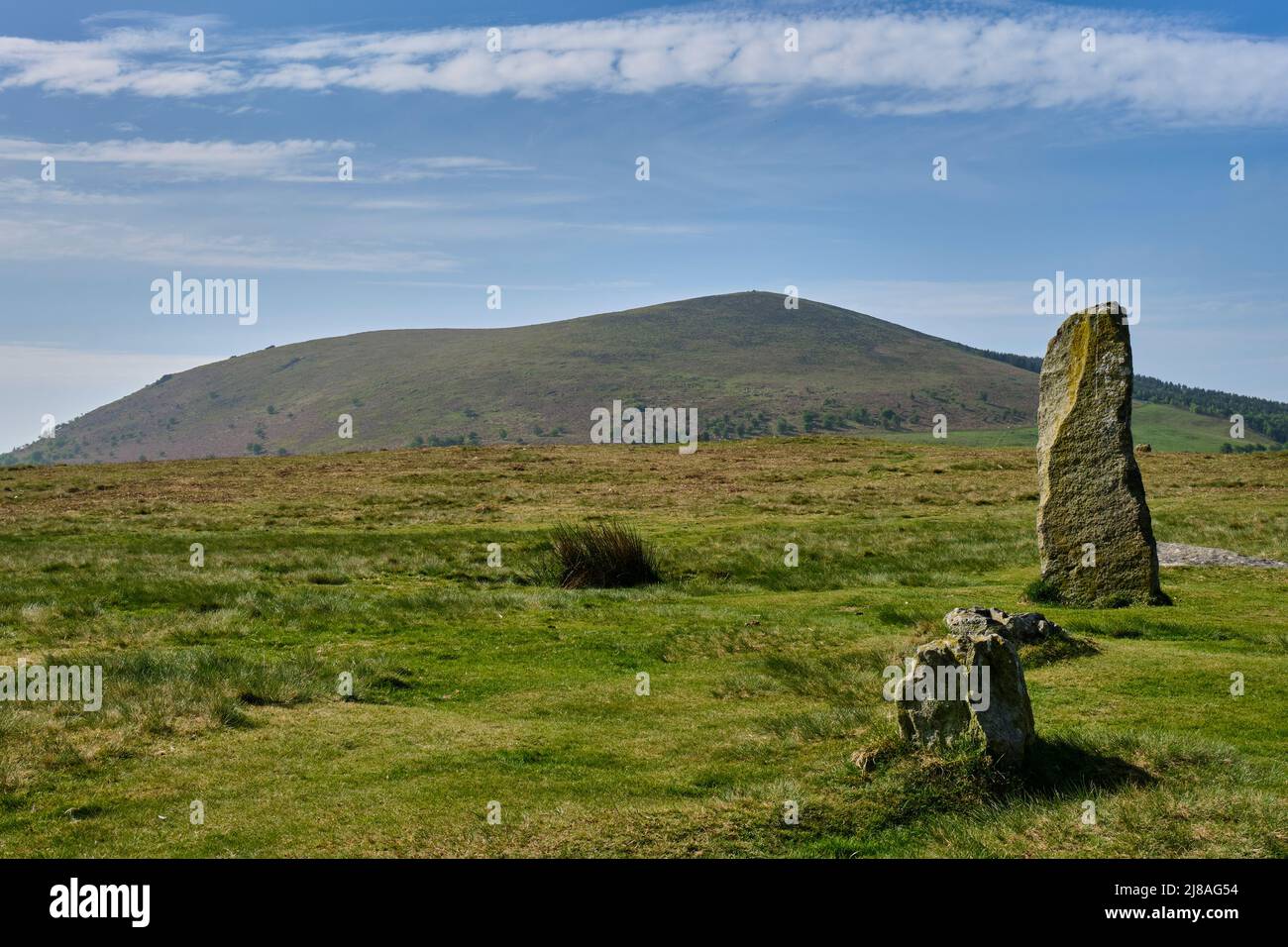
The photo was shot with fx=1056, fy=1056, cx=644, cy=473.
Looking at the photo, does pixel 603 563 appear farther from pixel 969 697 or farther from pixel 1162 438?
pixel 1162 438

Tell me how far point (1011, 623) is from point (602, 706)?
564cm

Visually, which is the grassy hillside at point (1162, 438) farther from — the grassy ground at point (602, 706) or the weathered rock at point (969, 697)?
the weathered rock at point (969, 697)

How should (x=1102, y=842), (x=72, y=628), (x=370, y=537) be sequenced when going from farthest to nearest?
(x=370, y=537)
(x=72, y=628)
(x=1102, y=842)

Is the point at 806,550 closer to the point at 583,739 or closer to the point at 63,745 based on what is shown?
the point at 583,739

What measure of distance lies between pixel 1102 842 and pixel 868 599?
12.8 m

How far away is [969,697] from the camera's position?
938cm

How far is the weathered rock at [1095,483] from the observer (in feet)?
62.4

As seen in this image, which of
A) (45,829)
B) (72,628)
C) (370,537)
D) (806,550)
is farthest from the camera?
(370,537)

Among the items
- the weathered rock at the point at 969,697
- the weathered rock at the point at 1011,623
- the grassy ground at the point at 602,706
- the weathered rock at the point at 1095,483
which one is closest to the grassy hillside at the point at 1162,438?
the grassy ground at the point at 602,706

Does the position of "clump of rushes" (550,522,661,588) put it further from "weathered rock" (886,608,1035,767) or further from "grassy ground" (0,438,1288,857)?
"weathered rock" (886,608,1035,767)

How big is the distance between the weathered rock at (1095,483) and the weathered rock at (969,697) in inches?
415

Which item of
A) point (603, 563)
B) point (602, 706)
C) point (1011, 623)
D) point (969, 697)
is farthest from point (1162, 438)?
point (969, 697)
